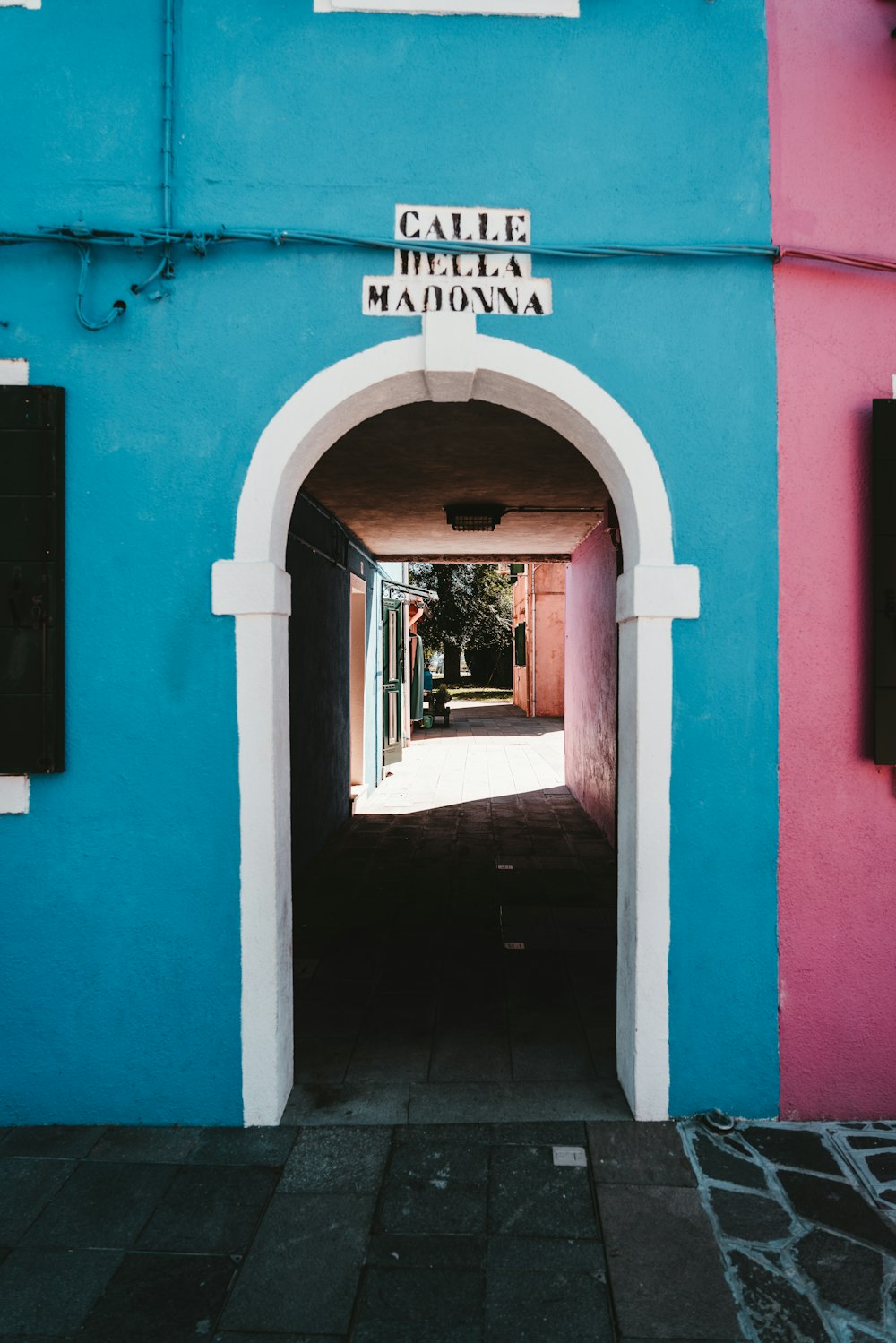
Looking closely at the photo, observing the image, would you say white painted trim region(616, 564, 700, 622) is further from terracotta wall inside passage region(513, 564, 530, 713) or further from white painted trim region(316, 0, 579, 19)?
terracotta wall inside passage region(513, 564, 530, 713)

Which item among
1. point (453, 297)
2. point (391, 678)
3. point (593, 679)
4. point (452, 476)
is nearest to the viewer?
Answer: point (453, 297)

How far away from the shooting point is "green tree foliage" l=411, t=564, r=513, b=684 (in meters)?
27.5

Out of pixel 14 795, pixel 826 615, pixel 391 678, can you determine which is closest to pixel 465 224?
pixel 826 615

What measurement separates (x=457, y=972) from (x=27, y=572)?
3.17 m

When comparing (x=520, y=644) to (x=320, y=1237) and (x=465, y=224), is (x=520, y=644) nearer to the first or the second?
(x=465, y=224)

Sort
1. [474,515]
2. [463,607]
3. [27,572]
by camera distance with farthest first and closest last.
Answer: [463,607], [474,515], [27,572]

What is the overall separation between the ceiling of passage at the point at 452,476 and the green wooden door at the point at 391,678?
7.24 feet

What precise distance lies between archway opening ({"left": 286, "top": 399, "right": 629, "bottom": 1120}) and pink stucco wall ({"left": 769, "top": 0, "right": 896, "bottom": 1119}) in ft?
3.46

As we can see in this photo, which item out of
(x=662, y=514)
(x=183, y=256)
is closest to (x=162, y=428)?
(x=183, y=256)

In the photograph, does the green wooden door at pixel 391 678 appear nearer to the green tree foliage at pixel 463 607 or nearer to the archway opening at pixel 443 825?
the archway opening at pixel 443 825

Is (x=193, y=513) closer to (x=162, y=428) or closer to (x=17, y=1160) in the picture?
(x=162, y=428)

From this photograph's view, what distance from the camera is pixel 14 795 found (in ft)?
10.6

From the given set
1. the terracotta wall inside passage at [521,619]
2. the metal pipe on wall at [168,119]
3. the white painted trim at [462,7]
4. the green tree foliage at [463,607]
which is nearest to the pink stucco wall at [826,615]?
the white painted trim at [462,7]

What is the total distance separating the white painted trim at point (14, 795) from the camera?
10.6 feet
